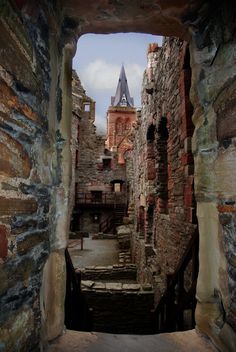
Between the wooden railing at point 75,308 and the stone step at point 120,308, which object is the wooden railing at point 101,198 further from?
the wooden railing at point 75,308

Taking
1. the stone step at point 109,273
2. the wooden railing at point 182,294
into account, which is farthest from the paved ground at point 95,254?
the wooden railing at point 182,294

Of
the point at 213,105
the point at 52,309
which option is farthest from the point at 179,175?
the point at 52,309

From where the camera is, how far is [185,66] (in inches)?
141

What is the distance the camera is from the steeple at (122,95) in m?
41.7

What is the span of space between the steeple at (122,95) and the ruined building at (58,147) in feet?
134

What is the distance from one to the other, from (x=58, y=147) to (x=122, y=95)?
4297 centimetres

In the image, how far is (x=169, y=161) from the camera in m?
4.63

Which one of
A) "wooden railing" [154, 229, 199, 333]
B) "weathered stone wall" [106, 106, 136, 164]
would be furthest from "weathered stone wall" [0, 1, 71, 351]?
"weathered stone wall" [106, 106, 136, 164]

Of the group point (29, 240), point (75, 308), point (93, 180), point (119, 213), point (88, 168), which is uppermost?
point (88, 168)

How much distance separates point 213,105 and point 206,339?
68.1 inches

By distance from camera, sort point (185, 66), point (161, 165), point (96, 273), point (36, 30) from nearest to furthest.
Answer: point (36, 30) < point (185, 66) < point (161, 165) < point (96, 273)

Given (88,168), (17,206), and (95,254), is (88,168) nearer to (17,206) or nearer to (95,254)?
(95,254)

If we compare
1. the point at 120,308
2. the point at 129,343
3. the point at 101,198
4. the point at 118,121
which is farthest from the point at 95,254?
the point at 118,121

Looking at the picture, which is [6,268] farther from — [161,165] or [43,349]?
[161,165]
